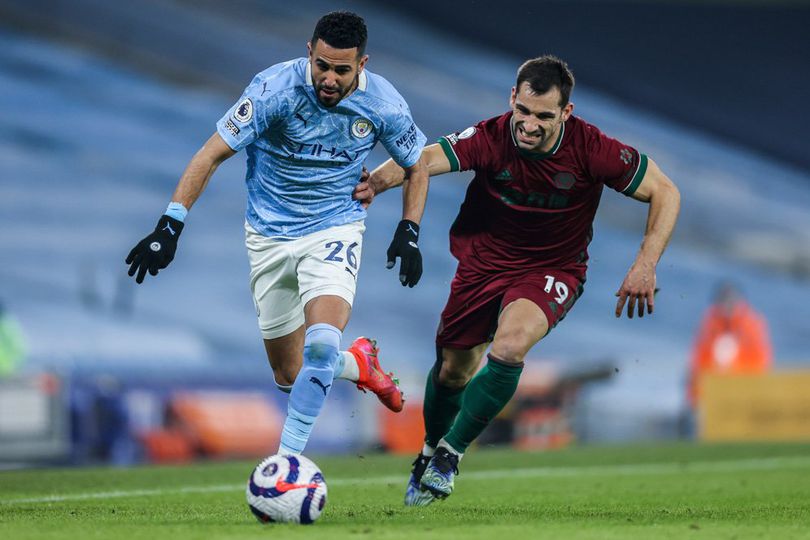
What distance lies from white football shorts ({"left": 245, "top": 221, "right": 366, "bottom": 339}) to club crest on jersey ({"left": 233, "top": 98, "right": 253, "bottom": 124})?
0.74 m

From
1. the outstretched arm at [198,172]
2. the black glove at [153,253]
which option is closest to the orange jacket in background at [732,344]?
the outstretched arm at [198,172]

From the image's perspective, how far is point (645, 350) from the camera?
2122cm

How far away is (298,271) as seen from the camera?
636cm

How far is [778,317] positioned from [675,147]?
3.80 m

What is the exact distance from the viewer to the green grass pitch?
4.86 metres

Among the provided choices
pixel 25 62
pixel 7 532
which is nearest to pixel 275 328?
pixel 7 532

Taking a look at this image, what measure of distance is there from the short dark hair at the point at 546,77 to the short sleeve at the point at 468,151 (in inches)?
16.2

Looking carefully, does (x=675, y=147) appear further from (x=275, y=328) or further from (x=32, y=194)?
(x=275, y=328)

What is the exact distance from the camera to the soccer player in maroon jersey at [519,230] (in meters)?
6.45

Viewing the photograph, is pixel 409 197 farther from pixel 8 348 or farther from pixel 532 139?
pixel 8 348

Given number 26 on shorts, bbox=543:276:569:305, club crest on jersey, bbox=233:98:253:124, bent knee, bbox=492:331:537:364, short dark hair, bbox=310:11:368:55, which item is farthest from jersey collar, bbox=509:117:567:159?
club crest on jersey, bbox=233:98:253:124

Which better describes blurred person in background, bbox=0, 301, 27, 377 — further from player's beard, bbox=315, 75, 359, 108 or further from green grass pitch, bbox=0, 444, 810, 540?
player's beard, bbox=315, 75, 359, 108

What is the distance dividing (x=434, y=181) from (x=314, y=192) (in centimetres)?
1600

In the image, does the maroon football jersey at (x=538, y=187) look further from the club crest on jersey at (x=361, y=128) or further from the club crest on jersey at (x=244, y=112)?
the club crest on jersey at (x=244, y=112)
